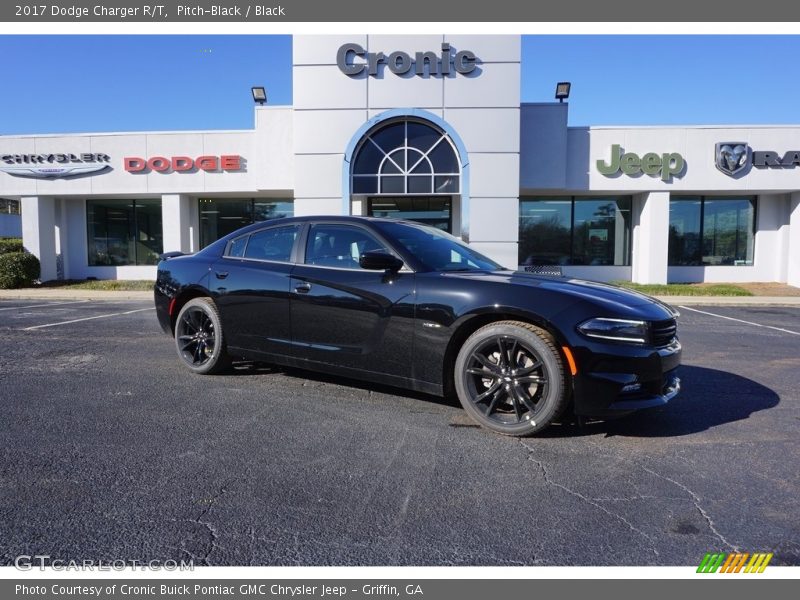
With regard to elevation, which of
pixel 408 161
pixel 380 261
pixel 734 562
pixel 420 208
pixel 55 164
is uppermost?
pixel 55 164

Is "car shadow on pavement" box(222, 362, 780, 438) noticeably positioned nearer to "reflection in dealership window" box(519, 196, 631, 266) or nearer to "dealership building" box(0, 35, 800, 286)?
"dealership building" box(0, 35, 800, 286)

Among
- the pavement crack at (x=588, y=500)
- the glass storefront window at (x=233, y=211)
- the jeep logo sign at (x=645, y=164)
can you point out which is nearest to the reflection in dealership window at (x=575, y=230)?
the jeep logo sign at (x=645, y=164)

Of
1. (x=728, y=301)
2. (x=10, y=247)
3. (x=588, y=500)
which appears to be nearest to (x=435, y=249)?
(x=588, y=500)

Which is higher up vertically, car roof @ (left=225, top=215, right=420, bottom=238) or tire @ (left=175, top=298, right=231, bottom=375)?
car roof @ (left=225, top=215, right=420, bottom=238)

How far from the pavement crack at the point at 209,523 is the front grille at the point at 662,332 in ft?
9.31

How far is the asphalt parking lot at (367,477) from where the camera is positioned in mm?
2344

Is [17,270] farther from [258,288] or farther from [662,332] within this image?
[662,332]

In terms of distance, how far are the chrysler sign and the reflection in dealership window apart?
592 inches

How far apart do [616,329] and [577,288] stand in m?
0.47

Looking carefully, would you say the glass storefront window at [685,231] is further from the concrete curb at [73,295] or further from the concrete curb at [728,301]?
the concrete curb at [73,295]

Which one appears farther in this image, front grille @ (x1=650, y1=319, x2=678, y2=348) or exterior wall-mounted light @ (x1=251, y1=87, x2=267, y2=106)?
exterior wall-mounted light @ (x1=251, y1=87, x2=267, y2=106)

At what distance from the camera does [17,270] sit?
57.2 feet

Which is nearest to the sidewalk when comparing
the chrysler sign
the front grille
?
the chrysler sign

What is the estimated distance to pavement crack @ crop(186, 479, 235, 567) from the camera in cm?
224
